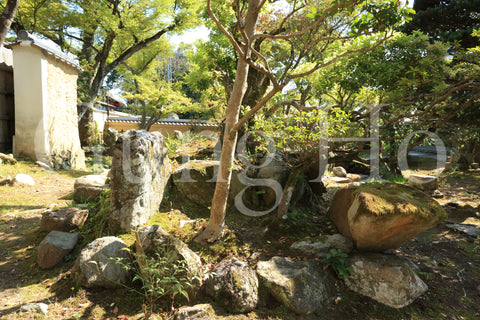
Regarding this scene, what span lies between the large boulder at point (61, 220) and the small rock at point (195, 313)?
248cm

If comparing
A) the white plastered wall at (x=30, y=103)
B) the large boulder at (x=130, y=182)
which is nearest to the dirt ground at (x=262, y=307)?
the large boulder at (x=130, y=182)

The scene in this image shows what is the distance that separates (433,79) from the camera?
473 centimetres

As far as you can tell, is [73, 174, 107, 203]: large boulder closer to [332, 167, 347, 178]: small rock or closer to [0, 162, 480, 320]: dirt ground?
[0, 162, 480, 320]: dirt ground

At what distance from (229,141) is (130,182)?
1542 mm

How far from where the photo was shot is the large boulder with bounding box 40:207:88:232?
13.4 feet

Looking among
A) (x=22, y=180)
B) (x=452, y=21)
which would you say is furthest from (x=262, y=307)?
(x=452, y=21)

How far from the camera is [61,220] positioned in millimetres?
4074

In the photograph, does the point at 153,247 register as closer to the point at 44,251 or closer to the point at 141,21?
the point at 44,251

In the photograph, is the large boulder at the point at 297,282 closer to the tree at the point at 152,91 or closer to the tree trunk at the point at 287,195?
the tree trunk at the point at 287,195

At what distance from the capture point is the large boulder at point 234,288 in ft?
9.66

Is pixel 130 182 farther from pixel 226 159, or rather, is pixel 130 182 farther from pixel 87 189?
pixel 87 189

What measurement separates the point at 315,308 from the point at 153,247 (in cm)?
204

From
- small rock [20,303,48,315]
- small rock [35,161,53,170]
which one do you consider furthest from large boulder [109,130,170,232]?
small rock [35,161,53,170]

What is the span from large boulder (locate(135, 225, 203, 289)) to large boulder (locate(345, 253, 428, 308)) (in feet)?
6.25
